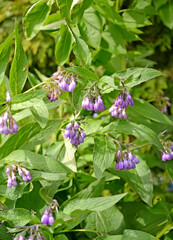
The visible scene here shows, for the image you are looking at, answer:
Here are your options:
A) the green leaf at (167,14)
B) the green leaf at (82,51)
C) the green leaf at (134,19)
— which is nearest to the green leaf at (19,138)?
the green leaf at (82,51)

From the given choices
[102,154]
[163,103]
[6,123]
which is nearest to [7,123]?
[6,123]

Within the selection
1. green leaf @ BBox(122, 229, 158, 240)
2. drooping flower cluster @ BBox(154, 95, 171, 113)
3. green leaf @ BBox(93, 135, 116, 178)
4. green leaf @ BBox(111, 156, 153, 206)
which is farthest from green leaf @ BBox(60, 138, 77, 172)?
drooping flower cluster @ BBox(154, 95, 171, 113)

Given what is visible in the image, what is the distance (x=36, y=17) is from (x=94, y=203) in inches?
33.5

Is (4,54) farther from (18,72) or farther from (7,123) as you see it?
(7,123)

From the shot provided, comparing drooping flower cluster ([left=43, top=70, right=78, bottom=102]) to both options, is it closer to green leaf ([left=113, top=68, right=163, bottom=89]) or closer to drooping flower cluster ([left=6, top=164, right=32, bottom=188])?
green leaf ([left=113, top=68, right=163, bottom=89])

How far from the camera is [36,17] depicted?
1.60m

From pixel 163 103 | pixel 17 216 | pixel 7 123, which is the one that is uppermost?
pixel 7 123

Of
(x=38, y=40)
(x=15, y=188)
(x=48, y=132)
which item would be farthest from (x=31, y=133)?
(x=38, y=40)

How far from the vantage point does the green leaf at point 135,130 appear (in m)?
1.42

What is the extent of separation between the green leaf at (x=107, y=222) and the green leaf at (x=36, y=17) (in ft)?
2.83

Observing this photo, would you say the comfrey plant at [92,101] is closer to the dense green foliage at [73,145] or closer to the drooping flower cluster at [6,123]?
the dense green foliage at [73,145]

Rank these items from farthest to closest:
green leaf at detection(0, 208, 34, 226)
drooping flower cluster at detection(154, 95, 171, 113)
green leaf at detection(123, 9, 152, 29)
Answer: drooping flower cluster at detection(154, 95, 171, 113)
green leaf at detection(123, 9, 152, 29)
green leaf at detection(0, 208, 34, 226)

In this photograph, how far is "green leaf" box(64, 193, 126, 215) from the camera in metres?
1.24

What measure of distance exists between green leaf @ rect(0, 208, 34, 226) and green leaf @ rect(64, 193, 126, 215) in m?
0.15
